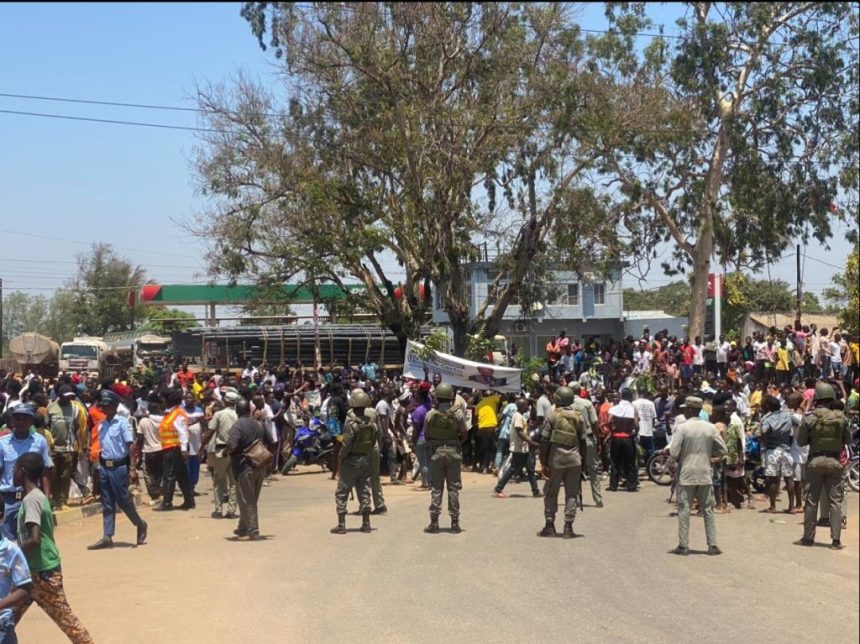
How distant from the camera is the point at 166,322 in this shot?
1895 inches

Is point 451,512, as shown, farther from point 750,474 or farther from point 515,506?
point 750,474

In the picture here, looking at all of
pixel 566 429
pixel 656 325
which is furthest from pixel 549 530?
pixel 656 325

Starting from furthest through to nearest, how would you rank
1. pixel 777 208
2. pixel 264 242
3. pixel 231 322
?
pixel 231 322 < pixel 264 242 < pixel 777 208

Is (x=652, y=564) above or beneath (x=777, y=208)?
beneath

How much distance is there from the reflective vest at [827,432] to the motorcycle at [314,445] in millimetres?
11235

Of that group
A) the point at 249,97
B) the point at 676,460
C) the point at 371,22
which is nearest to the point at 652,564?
the point at 676,460

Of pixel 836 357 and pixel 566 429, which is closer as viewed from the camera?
pixel 566 429

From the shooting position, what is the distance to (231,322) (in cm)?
4509

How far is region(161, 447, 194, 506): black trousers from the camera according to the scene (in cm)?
1497

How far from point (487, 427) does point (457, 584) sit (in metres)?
10.3

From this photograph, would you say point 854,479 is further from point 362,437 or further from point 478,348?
point 478,348

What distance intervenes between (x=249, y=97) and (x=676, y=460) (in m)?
24.3

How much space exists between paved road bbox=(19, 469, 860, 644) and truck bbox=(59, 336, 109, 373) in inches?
1301

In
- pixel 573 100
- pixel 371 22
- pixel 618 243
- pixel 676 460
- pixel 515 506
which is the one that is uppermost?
pixel 371 22
